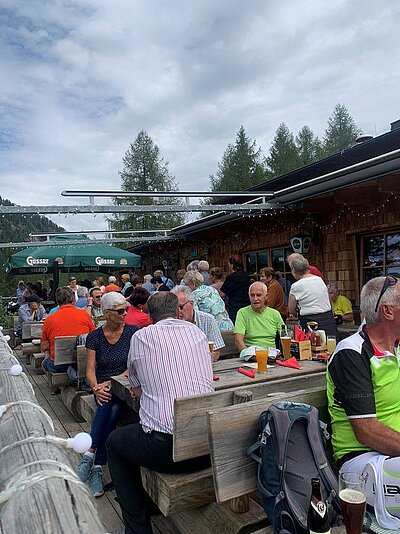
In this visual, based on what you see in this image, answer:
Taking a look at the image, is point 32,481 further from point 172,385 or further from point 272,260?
point 272,260

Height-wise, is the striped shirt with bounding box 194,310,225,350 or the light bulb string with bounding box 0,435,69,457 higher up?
the light bulb string with bounding box 0,435,69,457

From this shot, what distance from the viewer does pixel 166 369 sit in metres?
2.27

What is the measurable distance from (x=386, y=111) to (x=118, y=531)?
48831 millimetres

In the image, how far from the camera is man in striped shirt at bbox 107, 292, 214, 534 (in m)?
2.21

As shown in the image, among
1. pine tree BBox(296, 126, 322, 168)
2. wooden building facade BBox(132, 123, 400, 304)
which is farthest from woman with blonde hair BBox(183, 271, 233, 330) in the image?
pine tree BBox(296, 126, 322, 168)

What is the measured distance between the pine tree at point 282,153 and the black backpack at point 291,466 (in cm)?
3009

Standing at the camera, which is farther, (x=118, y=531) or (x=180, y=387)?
(x=118, y=531)

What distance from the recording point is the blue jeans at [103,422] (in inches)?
122

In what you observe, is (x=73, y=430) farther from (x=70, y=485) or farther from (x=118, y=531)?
(x=70, y=485)

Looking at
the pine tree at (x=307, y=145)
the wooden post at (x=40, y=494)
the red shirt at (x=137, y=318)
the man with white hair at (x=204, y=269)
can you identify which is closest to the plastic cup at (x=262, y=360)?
the red shirt at (x=137, y=318)

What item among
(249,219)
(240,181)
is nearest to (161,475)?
(249,219)

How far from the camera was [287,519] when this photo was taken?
1.63 m

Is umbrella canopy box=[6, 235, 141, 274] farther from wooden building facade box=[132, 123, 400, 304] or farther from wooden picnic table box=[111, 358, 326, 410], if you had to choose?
wooden picnic table box=[111, 358, 326, 410]

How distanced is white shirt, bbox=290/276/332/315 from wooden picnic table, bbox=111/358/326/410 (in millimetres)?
1028
